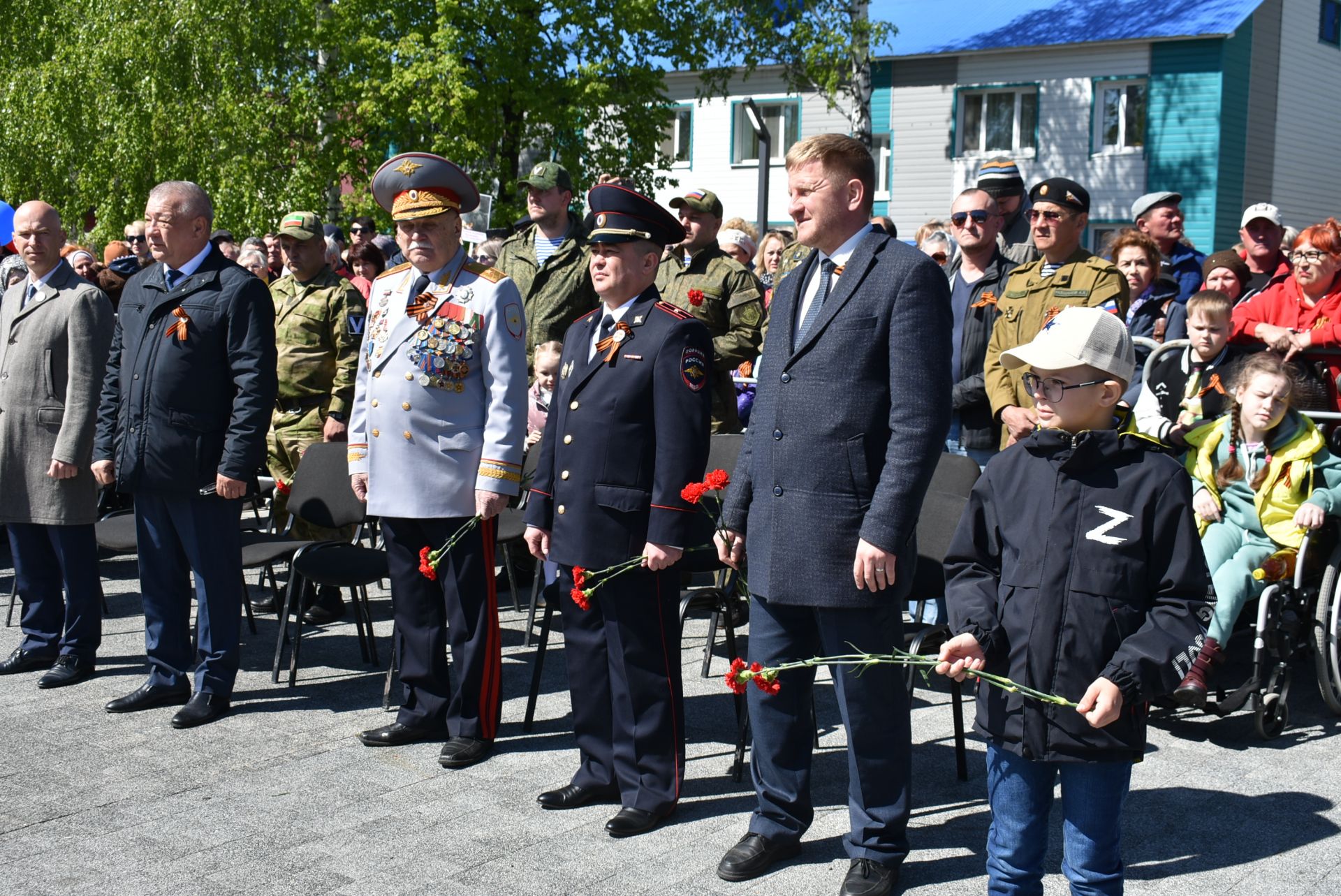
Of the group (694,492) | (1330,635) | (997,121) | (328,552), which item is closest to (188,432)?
(328,552)

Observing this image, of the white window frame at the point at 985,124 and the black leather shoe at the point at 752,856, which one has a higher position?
the white window frame at the point at 985,124

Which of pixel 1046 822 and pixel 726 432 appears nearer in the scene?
pixel 1046 822

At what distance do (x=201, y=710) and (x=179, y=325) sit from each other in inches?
62.4

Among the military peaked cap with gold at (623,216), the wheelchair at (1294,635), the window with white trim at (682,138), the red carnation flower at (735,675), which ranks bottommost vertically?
the wheelchair at (1294,635)

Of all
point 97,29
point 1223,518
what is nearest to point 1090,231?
point 97,29

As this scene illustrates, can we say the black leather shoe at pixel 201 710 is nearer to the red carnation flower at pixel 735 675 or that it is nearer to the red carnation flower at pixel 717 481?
the red carnation flower at pixel 717 481

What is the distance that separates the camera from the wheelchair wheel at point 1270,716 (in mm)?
5359

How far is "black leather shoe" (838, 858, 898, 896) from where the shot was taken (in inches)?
154

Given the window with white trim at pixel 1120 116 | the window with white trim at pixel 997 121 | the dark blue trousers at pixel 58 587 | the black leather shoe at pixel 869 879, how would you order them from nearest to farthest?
the black leather shoe at pixel 869 879, the dark blue trousers at pixel 58 587, the window with white trim at pixel 1120 116, the window with white trim at pixel 997 121

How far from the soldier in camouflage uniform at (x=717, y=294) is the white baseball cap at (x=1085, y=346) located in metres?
3.86

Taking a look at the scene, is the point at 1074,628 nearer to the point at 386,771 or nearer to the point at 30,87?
the point at 386,771

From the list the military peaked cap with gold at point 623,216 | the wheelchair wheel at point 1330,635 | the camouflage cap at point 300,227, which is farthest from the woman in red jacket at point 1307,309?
the camouflage cap at point 300,227

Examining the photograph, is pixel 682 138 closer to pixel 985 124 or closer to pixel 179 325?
pixel 985 124

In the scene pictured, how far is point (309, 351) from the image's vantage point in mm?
7906
